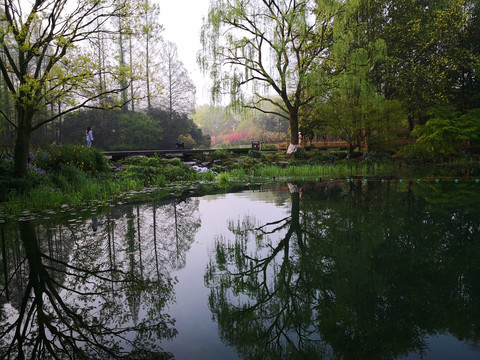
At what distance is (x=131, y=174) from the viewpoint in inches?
454

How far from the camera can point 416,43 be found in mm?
20719

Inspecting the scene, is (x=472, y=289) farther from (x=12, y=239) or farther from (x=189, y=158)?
(x=189, y=158)

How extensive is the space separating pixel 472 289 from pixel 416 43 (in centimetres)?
2278

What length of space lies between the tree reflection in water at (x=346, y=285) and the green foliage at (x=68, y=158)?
7.73 meters

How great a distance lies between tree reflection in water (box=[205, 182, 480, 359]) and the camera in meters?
2.07

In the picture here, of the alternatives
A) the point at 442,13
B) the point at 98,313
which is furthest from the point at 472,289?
the point at 442,13

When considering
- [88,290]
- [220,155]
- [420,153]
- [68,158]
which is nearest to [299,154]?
[220,155]

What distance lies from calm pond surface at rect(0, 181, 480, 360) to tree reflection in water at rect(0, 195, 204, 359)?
12 mm

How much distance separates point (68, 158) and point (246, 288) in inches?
387

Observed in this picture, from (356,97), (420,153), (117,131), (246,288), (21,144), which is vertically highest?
(356,97)

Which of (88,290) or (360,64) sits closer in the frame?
(88,290)

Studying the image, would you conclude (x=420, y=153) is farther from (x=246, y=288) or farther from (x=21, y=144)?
(x=21, y=144)

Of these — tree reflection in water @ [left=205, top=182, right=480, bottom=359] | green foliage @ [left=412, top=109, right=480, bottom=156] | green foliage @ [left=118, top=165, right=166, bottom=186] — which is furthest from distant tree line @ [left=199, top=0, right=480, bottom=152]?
tree reflection in water @ [left=205, top=182, right=480, bottom=359]

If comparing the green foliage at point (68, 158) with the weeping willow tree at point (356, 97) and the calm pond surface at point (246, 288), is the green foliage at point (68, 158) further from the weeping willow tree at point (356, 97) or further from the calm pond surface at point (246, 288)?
the weeping willow tree at point (356, 97)
